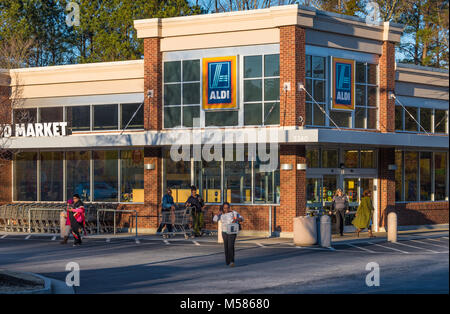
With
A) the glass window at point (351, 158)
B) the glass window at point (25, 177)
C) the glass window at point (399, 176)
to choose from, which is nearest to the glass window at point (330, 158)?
the glass window at point (351, 158)

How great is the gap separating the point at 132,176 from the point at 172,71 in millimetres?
4759

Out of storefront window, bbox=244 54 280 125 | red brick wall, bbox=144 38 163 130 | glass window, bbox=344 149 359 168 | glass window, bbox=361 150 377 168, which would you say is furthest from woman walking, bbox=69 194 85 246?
glass window, bbox=361 150 377 168

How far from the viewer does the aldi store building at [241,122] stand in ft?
81.8

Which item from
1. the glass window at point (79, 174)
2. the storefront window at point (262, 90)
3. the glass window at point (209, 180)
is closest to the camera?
the storefront window at point (262, 90)

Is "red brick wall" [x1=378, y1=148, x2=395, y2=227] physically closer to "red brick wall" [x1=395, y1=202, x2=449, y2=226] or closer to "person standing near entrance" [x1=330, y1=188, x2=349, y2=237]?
"red brick wall" [x1=395, y1=202, x2=449, y2=226]

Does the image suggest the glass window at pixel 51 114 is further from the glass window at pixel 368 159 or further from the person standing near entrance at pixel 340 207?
the glass window at pixel 368 159

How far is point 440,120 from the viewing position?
31.3 m

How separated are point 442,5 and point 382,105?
1825 cm

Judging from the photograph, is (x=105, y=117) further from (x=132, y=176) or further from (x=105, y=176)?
(x=132, y=176)

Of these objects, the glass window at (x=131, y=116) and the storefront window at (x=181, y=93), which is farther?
the glass window at (x=131, y=116)

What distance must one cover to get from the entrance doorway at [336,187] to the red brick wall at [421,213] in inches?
74.7

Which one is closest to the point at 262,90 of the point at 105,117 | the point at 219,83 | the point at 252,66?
the point at 252,66
